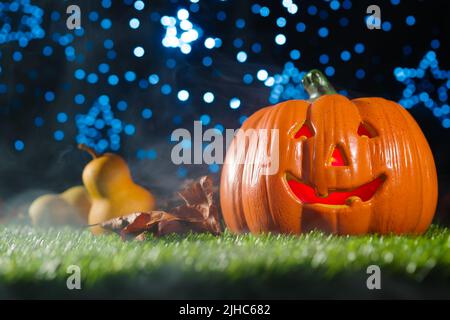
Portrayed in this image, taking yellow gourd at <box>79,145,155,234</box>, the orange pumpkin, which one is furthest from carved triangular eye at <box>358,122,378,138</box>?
yellow gourd at <box>79,145,155,234</box>

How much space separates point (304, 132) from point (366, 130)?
143 mm

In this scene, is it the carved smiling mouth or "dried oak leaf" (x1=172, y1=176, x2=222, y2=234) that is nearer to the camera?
the carved smiling mouth

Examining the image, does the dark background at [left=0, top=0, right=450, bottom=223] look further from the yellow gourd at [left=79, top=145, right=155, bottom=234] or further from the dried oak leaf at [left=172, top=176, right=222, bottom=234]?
the dried oak leaf at [left=172, top=176, right=222, bottom=234]

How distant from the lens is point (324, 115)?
1191mm

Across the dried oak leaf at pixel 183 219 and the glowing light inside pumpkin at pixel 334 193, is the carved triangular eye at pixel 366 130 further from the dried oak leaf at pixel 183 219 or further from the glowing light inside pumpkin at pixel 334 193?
the dried oak leaf at pixel 183 219

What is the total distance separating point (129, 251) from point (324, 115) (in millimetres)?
544

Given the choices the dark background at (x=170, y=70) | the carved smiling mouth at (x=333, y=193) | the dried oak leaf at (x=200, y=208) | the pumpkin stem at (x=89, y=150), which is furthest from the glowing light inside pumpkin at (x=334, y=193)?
the pumpkin stem at (x=89, y=150)

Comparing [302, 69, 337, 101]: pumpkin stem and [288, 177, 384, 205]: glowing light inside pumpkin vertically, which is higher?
[302, 69, 337, 101]: pumpkin stem

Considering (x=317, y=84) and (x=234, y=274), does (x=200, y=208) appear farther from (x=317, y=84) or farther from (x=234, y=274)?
(x=234, y=274)

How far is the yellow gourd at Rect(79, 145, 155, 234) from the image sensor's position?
5.05ft

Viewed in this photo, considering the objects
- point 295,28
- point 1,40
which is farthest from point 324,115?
point 1,40

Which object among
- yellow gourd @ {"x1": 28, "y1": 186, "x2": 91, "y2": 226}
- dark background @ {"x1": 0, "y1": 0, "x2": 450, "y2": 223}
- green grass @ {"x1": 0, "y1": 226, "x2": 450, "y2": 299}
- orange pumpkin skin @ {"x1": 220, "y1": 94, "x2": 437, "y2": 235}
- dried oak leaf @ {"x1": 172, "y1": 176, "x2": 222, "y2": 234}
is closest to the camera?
green grass @ {"x1": 0, "y1": 226, "x2": 450, "y2": 299}
